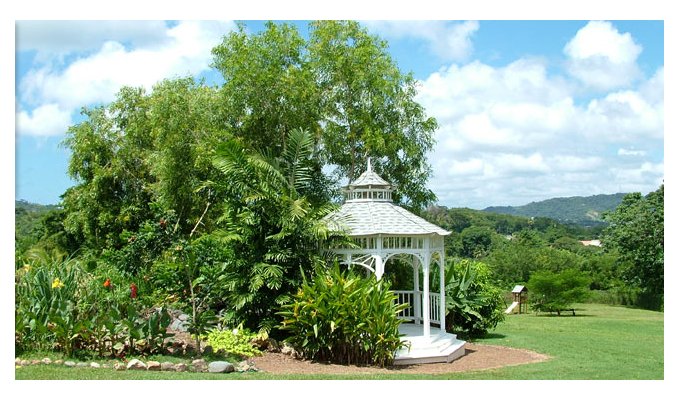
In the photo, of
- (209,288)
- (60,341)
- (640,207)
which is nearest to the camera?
(60,341)

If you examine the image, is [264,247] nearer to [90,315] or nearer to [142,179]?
[90,315]

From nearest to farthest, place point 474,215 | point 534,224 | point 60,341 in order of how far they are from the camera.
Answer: point 60,341
point 474,215
point 534,224

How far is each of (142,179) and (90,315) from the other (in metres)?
16.2

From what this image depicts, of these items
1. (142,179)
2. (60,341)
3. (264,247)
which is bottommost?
(60,341)

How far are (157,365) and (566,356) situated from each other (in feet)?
23.9

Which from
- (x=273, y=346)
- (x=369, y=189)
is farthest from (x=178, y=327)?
(x=369, y=189)

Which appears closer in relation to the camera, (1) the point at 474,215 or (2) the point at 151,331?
(2) the point at 151,331

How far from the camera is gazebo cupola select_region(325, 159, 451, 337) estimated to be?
11.8 metres

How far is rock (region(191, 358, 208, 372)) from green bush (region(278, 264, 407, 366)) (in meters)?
1.52

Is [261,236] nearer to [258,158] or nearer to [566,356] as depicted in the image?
[258,158]

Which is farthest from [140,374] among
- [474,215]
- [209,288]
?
[474,215]

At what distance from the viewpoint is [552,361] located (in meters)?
11.8

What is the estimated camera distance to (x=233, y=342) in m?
10.8
